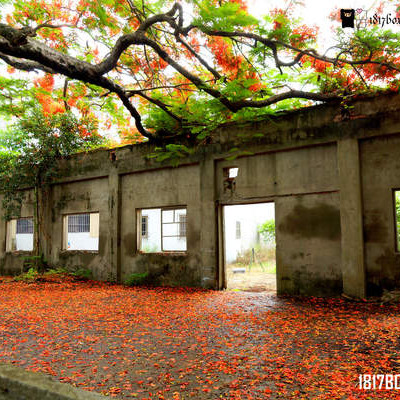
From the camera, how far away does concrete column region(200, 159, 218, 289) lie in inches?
353

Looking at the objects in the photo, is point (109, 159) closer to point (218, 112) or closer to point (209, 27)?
point (218, 112)

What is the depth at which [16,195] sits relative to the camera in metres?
13.4

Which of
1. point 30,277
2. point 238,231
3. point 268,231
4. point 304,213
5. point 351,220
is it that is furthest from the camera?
point 268,231

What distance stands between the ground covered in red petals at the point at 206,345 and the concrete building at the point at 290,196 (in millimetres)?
913

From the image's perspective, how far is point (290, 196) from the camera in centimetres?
805

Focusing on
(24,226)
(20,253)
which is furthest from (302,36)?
(24,226)

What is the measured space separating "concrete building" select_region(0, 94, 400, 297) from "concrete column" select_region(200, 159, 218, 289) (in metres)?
0.03

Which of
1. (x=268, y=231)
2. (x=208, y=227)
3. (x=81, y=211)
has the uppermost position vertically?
(x=81, y=211)

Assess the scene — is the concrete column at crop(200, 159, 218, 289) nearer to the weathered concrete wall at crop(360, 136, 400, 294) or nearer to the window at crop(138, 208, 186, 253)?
the weathered concrete wall at crop(360, 136, 400, 294)

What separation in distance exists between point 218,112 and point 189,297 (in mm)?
4820

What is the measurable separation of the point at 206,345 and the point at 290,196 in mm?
4613

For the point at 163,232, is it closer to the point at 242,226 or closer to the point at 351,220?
the point at 242,226

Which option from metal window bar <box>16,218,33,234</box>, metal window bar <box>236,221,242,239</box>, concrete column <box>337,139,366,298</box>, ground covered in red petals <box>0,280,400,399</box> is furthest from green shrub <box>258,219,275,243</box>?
metal window bar <box>16,218,33,234</box>

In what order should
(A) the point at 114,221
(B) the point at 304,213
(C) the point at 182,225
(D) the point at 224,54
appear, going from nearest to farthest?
(B) the point at 304,213 → (D) the point at 224,54 → (A) the point at 114,221 → (C) the point at 182,225
